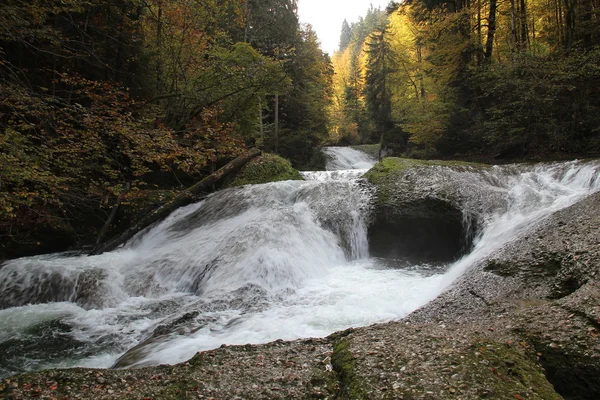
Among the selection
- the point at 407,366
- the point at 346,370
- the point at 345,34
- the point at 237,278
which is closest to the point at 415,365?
the point at 407,366

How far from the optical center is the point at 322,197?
9789 millimetres

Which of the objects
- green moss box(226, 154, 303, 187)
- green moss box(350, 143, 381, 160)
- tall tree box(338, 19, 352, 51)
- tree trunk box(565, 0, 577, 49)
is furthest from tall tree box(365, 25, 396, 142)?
tall tree box(338, 19, 352, 51)

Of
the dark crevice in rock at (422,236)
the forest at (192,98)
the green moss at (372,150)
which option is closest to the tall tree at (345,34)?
the green moss at (372,150)

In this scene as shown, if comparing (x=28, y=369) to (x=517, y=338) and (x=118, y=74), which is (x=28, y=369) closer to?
(x=517, y=338)

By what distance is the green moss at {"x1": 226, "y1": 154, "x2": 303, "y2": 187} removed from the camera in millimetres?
13109

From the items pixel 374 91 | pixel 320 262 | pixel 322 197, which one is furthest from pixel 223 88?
pixel 374 91

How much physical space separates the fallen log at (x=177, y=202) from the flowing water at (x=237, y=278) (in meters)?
0.25

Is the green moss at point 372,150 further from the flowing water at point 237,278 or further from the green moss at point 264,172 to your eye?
the flowing water at point 237,278

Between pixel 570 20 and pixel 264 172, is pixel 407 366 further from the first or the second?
pixel 570 20

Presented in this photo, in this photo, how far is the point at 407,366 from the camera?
2.50 m

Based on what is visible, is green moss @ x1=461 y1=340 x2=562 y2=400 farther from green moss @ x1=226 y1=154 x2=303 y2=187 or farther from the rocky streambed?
green moss @ x1=226 y1=154 x2=303 y2=187

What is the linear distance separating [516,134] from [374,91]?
1587 centimetres

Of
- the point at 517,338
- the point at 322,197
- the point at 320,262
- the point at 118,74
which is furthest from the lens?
the point at 118,74

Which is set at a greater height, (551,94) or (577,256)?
(551,94)
